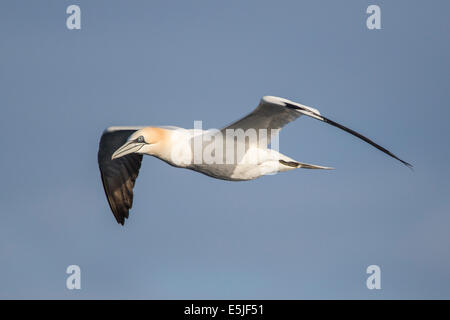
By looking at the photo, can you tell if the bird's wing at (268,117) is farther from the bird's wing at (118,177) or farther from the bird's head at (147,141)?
the bird's wing at (118,177)

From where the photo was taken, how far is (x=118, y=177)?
16156mm

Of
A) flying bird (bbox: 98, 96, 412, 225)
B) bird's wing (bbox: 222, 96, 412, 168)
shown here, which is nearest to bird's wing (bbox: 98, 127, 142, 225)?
flying bird (bbox: 98, 96, 412, 225)

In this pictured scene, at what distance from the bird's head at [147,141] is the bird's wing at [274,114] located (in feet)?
3.74

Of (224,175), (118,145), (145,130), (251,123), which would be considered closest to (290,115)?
(251,123)

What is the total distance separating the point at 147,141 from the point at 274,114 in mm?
2244

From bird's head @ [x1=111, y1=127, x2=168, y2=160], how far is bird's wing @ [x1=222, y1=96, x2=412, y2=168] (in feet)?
3.74

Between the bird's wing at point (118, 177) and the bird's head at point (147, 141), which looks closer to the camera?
the bird's head at point (147, 141)

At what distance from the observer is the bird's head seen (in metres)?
13.1

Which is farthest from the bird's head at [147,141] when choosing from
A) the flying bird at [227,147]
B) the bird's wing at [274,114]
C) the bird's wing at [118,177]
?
the bird's wing at [118,177]

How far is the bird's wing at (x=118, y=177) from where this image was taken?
15953mm

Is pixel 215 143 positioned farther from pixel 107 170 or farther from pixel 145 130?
pixel 107 170

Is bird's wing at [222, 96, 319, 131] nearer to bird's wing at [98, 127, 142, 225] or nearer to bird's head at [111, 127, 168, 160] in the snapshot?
bird's head at [111, 127, 168, 160]

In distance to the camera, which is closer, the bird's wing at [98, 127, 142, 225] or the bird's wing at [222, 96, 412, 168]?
the bird's wing at [222, 96, 412, 168]

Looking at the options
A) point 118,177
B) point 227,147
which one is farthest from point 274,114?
point 118,177
